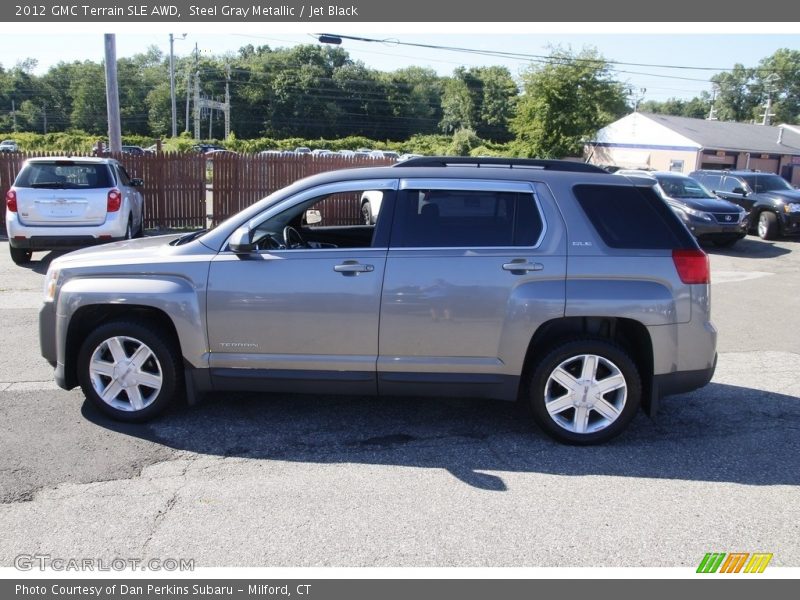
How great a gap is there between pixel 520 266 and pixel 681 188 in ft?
47.3

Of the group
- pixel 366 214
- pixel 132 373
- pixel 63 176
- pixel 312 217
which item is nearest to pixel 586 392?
pixel 312 217

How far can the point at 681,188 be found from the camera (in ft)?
56.2

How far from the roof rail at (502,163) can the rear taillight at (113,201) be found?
24.5 feet

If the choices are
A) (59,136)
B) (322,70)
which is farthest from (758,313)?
(322,70)

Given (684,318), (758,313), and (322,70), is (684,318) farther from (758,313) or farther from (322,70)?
(322,70)

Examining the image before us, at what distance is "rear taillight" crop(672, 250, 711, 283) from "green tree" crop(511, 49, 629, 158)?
3639cm

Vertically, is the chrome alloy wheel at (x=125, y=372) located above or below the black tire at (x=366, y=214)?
below

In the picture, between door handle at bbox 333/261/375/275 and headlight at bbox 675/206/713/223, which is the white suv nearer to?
door handle at bbox 333/261/375/275

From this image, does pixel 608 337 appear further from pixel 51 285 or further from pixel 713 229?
pixel 713 229

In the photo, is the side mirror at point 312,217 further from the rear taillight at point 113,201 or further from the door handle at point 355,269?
the rear taillight at point 113,201

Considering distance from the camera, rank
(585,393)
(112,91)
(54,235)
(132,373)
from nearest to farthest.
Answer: (585,393)
(132,373)
(54,235)
(112,91)

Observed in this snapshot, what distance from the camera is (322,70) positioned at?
103 metres

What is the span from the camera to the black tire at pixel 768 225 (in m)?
17.8

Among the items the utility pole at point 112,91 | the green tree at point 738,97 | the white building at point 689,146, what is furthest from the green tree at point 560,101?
the green tree at point 738,97
